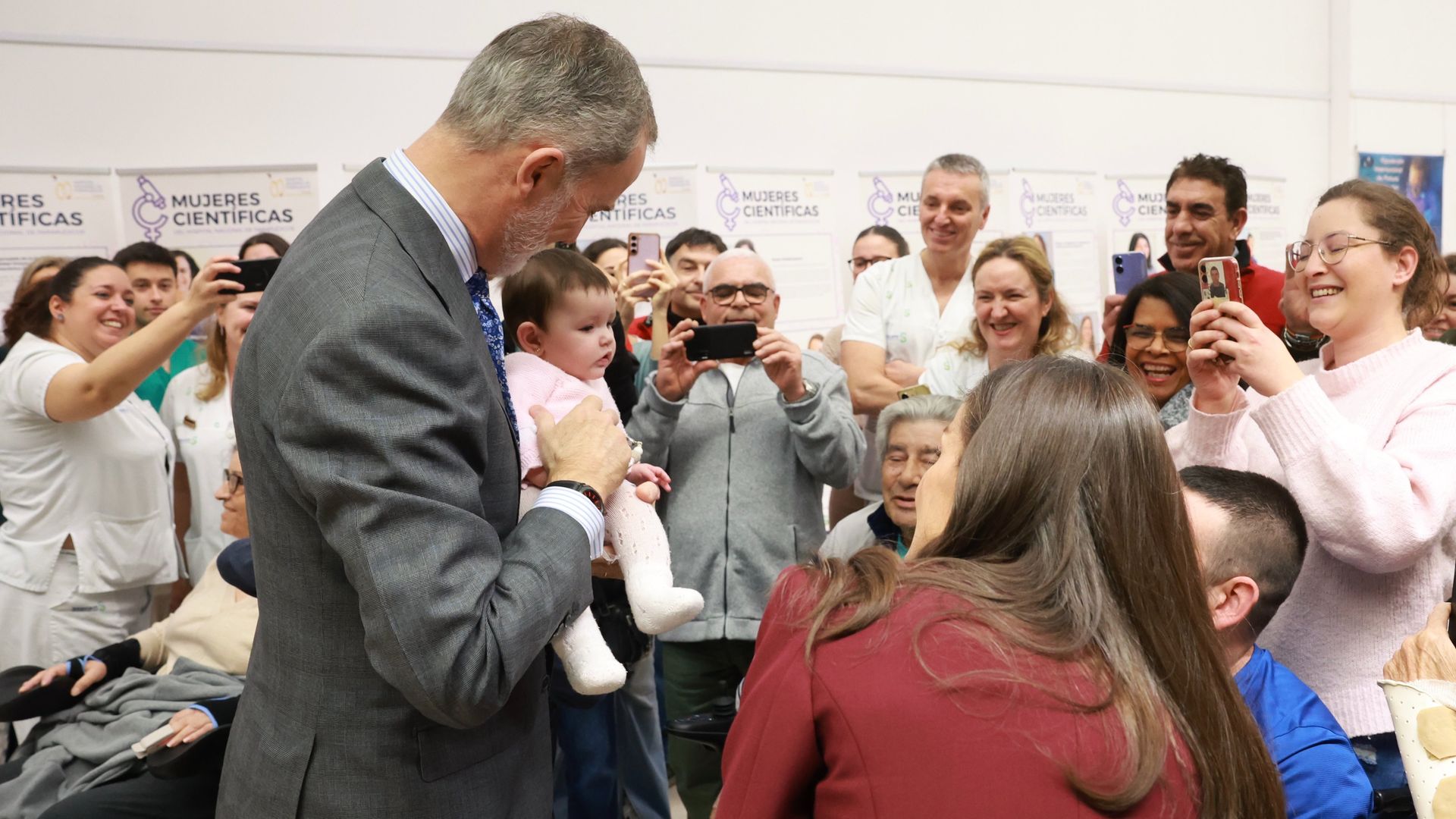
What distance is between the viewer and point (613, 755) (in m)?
3.16

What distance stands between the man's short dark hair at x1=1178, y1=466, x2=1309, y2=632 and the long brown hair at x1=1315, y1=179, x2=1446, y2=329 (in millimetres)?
634

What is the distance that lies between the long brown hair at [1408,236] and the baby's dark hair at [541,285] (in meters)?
1.55

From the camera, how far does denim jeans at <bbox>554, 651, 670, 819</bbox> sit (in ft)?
10.2

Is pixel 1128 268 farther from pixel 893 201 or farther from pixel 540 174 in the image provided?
pixel 893 201

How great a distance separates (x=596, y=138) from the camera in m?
1.27

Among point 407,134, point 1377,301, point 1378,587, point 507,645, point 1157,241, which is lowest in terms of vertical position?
point 1378,587

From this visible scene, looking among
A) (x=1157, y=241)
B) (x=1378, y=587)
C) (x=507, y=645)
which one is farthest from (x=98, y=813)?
(x=1157, y=241)

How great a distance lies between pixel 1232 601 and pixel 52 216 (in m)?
5.22

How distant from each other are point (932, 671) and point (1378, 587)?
1.44m

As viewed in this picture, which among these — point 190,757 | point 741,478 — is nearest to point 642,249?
point 741,478

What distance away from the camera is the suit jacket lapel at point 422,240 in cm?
124

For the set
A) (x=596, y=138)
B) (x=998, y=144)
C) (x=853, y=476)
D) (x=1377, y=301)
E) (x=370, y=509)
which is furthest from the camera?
(x=998, y=144)

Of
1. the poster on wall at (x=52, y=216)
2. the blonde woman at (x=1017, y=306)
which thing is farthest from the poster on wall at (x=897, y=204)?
the poster on wall at (x=52, y=216)

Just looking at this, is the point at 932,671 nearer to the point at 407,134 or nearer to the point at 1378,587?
the point at 1378,587
